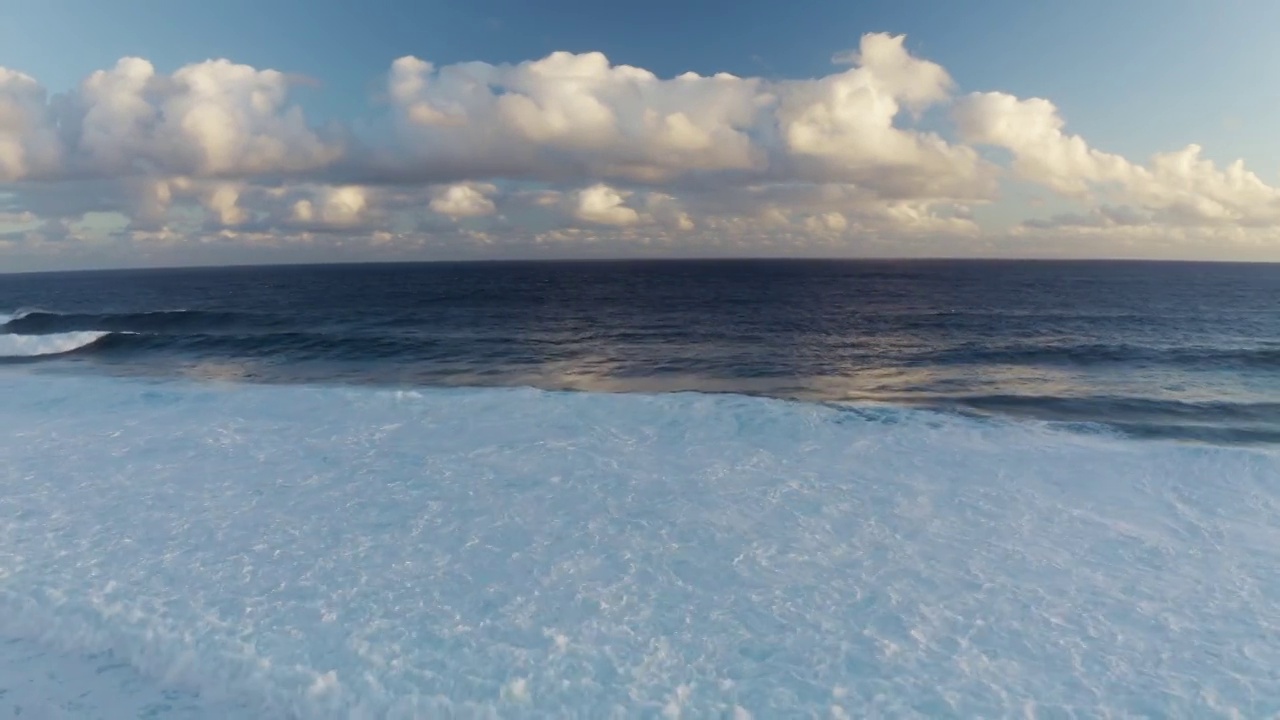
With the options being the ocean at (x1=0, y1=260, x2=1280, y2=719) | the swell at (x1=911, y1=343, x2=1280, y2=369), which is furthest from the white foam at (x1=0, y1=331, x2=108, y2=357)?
the swell at (x1=911, y1=343, x2=1280, y2=369)

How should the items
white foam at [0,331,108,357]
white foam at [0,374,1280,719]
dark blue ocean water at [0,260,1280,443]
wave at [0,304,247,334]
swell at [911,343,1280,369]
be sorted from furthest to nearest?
wave at [0,304,247,334]
white foam at [0,331,108,357]
swell at [911,343,1280,369]
dark blue ocean water at [0,260,1280,443]
white foam at [0,374,1280,719]

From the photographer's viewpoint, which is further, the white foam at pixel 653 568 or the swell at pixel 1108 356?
the swell at pixel 1108 356

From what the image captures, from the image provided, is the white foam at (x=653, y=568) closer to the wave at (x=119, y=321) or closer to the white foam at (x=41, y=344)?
the white foam at (x=41, y=344)

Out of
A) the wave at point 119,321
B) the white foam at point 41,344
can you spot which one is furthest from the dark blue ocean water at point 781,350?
the wave at point 119,321

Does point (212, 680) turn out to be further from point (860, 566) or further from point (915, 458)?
point (915, 458)

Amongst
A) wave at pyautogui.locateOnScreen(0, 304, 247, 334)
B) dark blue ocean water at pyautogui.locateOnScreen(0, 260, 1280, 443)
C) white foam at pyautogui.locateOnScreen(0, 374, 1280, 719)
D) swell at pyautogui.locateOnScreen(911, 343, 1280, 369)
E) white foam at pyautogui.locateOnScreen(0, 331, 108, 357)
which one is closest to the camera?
white foam at pyautogui.locateOnScreen(0, 374, 1280, 719)

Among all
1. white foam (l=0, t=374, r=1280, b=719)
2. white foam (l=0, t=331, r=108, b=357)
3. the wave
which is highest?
the wave

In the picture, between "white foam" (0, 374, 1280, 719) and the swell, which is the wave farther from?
the swell
